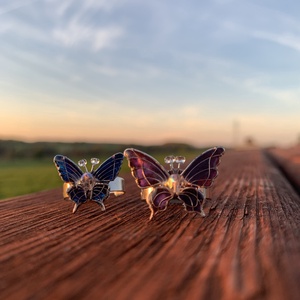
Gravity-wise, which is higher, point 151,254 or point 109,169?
point 109,169

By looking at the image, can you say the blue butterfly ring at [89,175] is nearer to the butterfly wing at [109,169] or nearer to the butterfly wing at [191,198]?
the butterfly wing at [109,169]

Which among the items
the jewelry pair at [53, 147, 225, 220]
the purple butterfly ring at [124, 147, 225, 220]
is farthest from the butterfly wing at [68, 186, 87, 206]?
the purple butterfly ring at [124, 147, 225, 220]

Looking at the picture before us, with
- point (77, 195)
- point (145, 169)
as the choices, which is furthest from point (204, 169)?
point (77, 195)

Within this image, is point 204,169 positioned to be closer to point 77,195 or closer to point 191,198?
point 191,198

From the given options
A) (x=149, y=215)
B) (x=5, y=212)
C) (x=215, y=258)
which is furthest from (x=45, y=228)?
(x=215, y=258)

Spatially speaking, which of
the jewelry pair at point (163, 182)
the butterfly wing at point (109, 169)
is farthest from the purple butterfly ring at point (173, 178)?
the butterfly wing at point (109, 169)

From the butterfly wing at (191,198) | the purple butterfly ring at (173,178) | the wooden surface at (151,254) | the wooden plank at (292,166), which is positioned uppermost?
the purple butterfly ring at (173,178)

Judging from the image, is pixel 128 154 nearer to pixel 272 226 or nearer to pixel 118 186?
pixel 118 186

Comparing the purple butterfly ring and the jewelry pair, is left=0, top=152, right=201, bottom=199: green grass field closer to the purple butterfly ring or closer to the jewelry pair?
the jewelry pair
